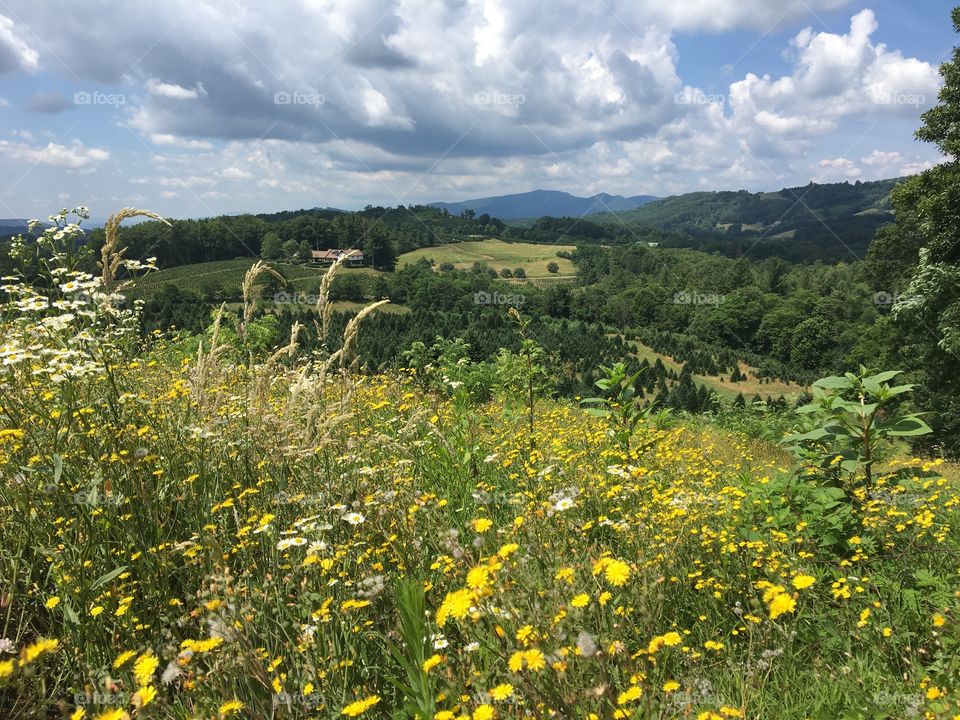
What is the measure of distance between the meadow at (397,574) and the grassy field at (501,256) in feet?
335

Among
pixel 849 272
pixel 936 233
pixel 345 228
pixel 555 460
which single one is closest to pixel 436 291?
pixel 345 228

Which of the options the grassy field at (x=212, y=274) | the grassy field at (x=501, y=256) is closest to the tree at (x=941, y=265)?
the grassy field at (x=212, y=274)

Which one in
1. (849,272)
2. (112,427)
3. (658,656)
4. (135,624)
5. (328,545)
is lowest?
(849,272)

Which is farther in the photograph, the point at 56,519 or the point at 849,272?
the point at 849,272

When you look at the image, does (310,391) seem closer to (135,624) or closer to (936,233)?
(135,624)

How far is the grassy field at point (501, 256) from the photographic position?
392 feet

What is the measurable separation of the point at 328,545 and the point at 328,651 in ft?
1.73

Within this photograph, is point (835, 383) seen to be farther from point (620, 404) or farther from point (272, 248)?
point (272, 248)

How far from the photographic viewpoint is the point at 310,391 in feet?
11.7

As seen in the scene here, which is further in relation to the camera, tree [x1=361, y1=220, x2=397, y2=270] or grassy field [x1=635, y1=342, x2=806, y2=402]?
tree [x1=361, y1=220, x2=397, y2=270]

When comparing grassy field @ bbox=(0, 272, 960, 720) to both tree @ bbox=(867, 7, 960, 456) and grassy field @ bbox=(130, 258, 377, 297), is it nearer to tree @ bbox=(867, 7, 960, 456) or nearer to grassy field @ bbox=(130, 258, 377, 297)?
tree @ bbox=(867, 7, 960, 456)

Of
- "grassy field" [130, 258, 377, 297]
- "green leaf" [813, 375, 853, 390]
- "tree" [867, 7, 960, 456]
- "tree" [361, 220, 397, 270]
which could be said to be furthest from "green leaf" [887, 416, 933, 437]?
"tree" [361, 220, 397, 270]

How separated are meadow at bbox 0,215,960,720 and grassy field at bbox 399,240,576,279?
102118 millimetres

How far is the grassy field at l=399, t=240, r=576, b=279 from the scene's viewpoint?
11937 centimetres
